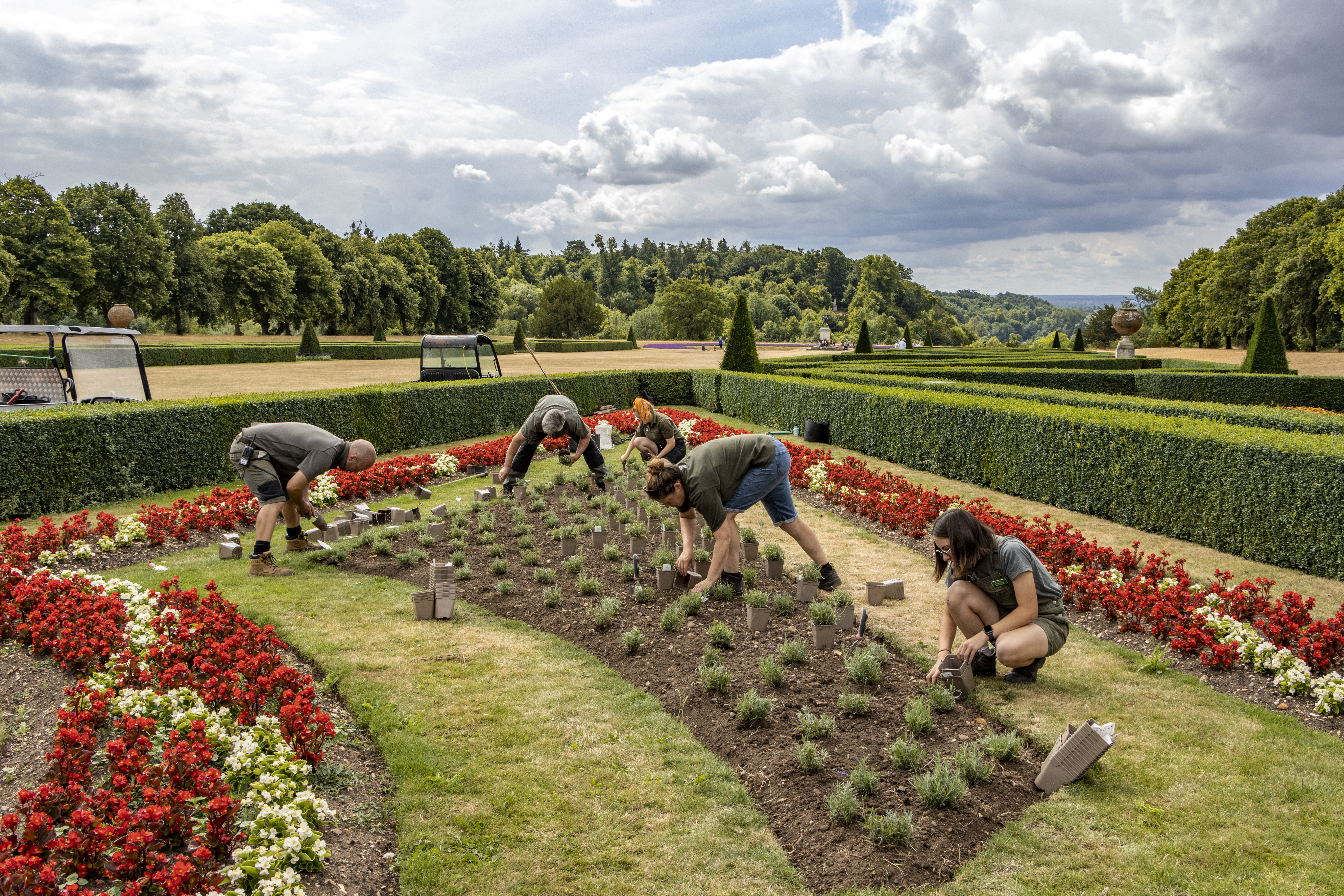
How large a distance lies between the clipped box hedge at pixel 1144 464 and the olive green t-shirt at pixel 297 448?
868cm

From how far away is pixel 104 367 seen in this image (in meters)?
12.9

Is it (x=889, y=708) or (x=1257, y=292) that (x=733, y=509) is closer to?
(x=889, y=708)

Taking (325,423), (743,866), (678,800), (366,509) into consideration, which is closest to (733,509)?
(678,800)

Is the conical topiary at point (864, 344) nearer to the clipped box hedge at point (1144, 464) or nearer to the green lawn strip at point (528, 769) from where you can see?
the clipped box hedge at point (1144, 464)

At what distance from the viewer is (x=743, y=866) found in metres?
3.28

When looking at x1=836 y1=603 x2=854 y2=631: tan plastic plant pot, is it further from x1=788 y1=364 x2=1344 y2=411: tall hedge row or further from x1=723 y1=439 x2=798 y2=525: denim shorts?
x1=788 y1=364 x2=1344 y2=411: tall hedge row

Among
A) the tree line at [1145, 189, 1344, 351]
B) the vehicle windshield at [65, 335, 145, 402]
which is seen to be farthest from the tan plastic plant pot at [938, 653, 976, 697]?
the tree line at [1145, 189, 1344, 351]

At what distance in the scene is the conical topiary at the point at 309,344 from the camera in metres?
45.9

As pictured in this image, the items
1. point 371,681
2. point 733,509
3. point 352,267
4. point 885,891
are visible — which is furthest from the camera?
point 352,267

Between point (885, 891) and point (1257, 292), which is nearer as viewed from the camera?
point (885, 891)

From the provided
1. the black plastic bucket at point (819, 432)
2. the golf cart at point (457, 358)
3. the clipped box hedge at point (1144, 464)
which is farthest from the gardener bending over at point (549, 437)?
the golf cart at point (457, 358)

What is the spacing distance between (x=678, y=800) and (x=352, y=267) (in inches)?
2494

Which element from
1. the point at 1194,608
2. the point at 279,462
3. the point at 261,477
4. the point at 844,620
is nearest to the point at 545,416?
the point at 279,462

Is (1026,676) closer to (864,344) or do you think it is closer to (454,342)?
A: (454,342)
